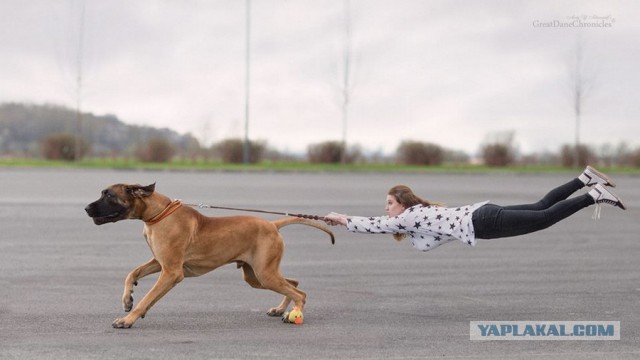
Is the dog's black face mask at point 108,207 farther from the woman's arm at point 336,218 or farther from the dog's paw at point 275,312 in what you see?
the woman's arm at point 336,218

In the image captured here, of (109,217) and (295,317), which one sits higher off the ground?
(109,217)

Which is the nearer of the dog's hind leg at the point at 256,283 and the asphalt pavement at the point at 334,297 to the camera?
the asphalt pavement at the point at 334,297

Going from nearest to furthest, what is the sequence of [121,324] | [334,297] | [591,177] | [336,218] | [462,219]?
[121,324], [462,219], [336,218], [591,177], [334,297]

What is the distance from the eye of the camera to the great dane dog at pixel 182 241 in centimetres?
731

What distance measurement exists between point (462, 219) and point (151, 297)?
8.80 feet

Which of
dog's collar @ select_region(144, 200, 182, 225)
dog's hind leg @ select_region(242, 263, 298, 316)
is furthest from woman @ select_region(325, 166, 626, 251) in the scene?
dog's collar @ select_region(144, 200, 182, 225)

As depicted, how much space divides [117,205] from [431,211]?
265 cm

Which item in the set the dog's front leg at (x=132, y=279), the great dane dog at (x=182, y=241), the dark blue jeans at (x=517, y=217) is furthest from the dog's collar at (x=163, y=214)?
the dark blue jeans at (x=517, y=217)

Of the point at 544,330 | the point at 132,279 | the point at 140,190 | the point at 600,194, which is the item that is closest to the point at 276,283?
the point at 132,279

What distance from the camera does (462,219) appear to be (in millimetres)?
7691

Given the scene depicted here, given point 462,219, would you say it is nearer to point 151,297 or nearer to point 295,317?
point 295,317

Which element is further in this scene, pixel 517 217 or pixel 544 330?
pixel 517 217

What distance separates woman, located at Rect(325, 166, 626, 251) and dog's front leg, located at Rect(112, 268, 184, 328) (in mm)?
1446

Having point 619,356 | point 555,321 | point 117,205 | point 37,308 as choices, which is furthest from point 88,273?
point 619,356
